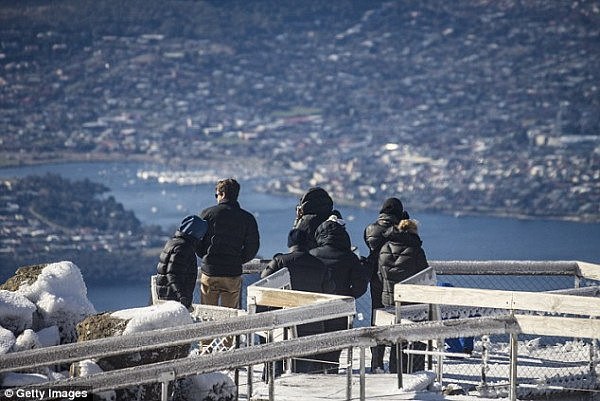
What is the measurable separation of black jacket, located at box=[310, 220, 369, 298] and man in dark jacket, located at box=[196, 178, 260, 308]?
72 cm

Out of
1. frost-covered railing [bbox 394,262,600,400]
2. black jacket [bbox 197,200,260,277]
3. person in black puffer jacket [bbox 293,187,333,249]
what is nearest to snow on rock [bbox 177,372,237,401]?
frost-covered railing [bbox 394,262,600,400]

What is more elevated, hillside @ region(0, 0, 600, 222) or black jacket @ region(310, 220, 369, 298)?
hillside @ region(0, 0, 600, 222)

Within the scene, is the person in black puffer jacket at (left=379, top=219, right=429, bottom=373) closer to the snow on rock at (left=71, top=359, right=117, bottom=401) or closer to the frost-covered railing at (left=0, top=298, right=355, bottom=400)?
the frost-covered railing at (left=0, top=298, right=355, bottom=400)

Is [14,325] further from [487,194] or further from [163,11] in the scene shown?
[163,11]

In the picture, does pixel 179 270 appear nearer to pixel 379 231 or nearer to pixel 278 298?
pixel 278 298

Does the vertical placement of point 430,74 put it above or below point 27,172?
above

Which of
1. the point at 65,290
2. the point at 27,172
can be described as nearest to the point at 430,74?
the point at 27,172

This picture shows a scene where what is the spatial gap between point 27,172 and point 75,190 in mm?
16506

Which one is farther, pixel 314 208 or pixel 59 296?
pixel 314 208

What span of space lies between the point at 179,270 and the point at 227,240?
0.82 m

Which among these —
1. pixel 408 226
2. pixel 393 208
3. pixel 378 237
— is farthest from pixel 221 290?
pixel 408 226

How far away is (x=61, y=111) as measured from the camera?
472ft

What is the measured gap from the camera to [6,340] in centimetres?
972

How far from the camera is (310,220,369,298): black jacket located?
12992 millimetres
